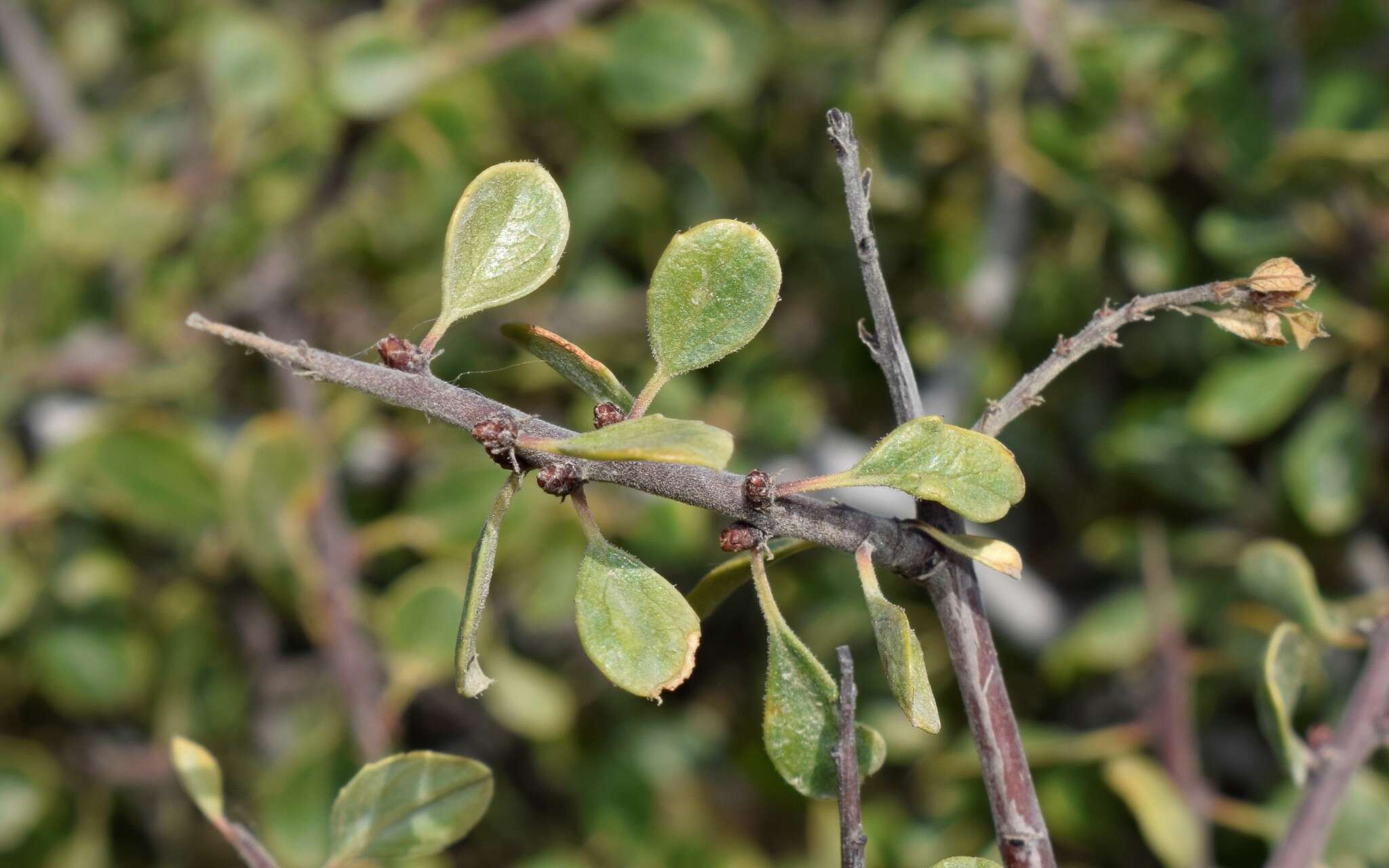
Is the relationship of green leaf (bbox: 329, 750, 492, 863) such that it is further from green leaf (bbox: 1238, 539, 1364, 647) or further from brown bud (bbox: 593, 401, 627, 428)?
green leaf (bbox: 1238, 539, 1364, 647)

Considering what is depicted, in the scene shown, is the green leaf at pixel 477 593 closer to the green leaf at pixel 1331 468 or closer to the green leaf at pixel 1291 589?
the green leaf at pixel 1291 589

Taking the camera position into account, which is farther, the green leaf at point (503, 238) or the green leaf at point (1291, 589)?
the green leaf at point (1291, 589)

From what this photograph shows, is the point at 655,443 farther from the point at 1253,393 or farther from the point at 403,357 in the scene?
the point at 1253,393

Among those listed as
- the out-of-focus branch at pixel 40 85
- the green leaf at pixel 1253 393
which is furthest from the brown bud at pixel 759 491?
the out-of-focus branch at pixel 40 85

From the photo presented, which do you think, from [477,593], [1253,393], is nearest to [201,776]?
[477,593]

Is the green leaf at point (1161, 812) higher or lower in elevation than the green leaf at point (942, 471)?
lower

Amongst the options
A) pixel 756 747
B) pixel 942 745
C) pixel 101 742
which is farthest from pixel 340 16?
pixel 942 745
